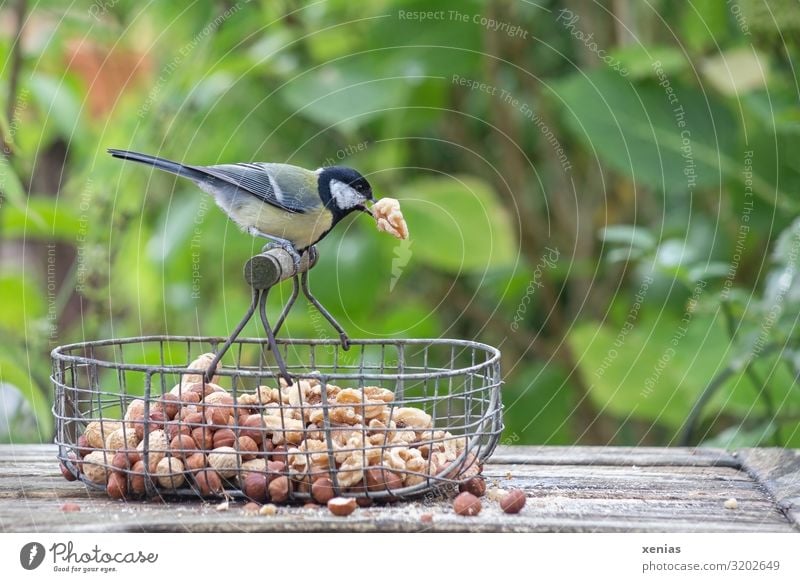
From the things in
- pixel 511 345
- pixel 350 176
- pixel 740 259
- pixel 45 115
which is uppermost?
pixel 45 115

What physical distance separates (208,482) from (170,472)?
0.03 m

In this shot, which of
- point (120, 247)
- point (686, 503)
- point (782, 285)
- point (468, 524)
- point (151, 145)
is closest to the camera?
point (468, 524)

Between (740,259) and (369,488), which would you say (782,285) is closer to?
(740,259)

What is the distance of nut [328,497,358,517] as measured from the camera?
0.71 m

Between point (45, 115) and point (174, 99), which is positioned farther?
point (45, 115)

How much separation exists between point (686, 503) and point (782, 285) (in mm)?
461

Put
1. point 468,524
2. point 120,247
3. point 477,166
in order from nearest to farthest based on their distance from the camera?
1. point 468,524
2. point 120,247
3. point 477,166

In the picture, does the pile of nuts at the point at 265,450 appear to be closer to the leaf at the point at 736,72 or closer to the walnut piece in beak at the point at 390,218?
the walnut piece in beak at the point at 390,218

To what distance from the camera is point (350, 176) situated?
0.86m

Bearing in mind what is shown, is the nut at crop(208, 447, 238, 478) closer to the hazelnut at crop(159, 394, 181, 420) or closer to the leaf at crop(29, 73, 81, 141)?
the hazelnut at crop(159, 394, 181, 420)

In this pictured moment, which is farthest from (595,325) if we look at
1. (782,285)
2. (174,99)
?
(174,99)

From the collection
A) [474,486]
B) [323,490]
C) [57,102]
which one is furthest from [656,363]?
[57,102]

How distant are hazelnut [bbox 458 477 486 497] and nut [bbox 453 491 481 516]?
0.18 ft

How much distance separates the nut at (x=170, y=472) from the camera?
0.76 meters
